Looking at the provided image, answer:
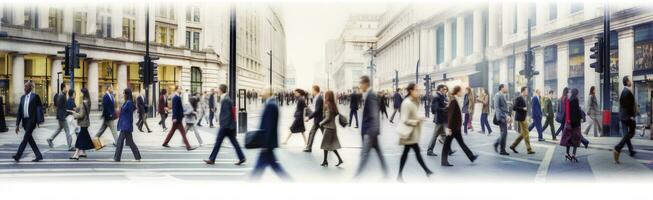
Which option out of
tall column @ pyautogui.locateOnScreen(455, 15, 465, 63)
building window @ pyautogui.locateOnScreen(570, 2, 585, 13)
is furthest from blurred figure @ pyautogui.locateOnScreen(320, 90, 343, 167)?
building window @ pyautogui.locateOnScreen(570, 2, 585, 13)

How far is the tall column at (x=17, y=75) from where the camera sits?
32.3 ft

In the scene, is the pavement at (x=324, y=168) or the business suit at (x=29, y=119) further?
the business suit at (x=29, y=119)

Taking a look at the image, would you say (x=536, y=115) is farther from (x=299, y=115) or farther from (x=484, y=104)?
(x=299, y=115)

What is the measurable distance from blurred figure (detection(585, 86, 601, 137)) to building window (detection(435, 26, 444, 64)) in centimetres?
292

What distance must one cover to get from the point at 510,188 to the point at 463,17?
138 inches

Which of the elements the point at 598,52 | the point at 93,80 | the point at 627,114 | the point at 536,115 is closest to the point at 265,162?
the point at 627,114

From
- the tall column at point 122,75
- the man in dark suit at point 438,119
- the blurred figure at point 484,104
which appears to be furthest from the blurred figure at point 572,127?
the tall column at point 122,75

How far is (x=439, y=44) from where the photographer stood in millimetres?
11328

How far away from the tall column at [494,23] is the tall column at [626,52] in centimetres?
215

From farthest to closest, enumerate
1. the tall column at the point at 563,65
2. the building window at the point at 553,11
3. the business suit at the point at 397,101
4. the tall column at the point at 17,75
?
the business suit at the point at 397,101, the tall column at the point at 563,65, the building window at the point at 553,11, the tall column at the point at 17,75

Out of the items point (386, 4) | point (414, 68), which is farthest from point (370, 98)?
point (414, 68)

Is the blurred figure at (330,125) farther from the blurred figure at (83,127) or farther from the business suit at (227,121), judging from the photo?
the blurred figure at (83,127)

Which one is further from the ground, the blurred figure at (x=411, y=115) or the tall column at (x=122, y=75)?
the tall column at (x=122, y=75)

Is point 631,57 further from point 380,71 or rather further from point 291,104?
point 291,104
